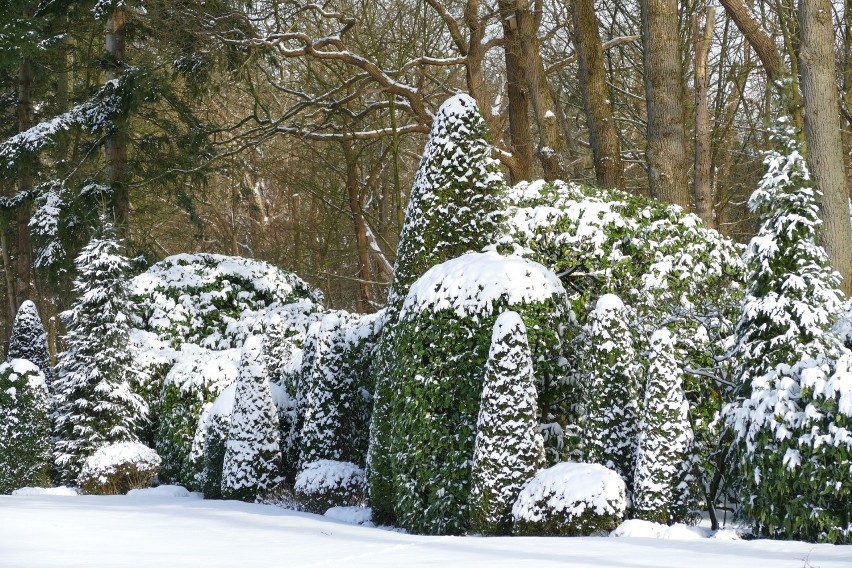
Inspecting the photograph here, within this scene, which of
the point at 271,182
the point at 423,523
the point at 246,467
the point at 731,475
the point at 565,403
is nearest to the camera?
the point at 731,475

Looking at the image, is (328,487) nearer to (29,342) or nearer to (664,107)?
(664,107)

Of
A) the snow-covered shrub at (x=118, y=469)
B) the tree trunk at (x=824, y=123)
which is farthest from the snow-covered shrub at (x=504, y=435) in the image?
the snow-covered shrub at (x=118, y=469)

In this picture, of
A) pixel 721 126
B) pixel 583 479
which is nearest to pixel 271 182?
pixel 721 126

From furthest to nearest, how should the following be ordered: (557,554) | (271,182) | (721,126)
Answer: (271,182)
(721,126)
(557,554)

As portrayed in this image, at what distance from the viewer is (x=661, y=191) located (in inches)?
457

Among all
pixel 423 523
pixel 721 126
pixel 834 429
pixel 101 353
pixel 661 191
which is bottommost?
pixel 423 523

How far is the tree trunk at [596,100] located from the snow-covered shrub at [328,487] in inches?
213

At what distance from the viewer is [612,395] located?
8109 millimetres

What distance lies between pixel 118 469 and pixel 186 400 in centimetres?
151

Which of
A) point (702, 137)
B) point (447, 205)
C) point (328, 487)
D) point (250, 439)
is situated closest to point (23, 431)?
point (250, 439)

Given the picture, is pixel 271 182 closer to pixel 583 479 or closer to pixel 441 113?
pixel 441 113

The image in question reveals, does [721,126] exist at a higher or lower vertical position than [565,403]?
higher

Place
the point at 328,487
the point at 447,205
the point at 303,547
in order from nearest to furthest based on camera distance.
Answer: the point at 303,547
the point at 447,205
the point at 328,487

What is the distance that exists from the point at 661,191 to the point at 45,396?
32.1 ft
